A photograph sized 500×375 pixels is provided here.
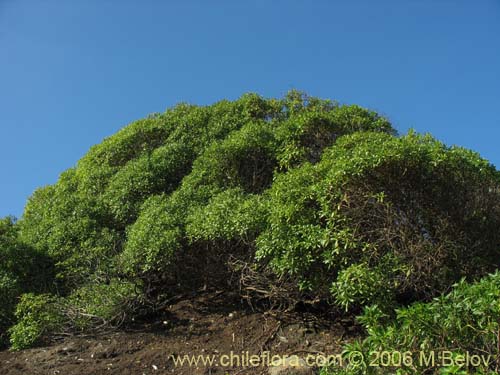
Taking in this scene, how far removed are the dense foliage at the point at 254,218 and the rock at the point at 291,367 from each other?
0.85 m

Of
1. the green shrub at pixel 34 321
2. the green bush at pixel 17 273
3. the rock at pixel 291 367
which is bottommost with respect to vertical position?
the rock at pixel 291 367

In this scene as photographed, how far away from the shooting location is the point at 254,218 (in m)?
6.82

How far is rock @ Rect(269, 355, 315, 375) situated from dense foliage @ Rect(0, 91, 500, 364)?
0.85 metres

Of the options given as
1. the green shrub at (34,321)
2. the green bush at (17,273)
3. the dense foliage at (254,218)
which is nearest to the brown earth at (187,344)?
the green shrub at (34,321)

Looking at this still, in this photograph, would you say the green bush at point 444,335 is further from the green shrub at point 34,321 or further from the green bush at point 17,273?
Answer: the green bush at point 17,273

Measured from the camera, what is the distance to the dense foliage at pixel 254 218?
6.08 meters

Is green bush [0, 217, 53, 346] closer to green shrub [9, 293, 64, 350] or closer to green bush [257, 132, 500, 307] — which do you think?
green shrub [9, 293, 64, 350]

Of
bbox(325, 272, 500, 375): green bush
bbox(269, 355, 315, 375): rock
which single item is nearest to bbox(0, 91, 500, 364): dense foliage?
bbox(269, 355, 315, 375): rock

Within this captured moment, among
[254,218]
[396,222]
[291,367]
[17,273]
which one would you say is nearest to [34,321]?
[17,273]

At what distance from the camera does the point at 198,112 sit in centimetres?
Result: 1016

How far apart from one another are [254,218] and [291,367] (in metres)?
1.95

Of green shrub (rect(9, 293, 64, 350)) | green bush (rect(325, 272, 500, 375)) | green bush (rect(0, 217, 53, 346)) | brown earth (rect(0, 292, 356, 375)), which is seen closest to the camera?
green bush (rect(325, 272, 500, 375))

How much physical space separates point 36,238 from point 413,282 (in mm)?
6494

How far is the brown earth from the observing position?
6.54 meters
